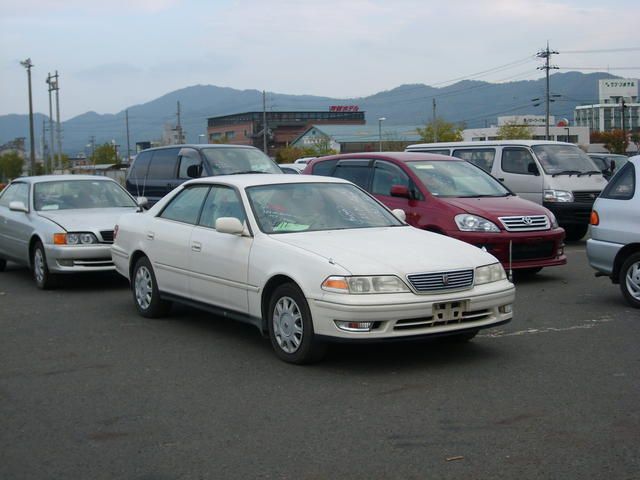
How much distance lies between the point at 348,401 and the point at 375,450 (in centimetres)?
103

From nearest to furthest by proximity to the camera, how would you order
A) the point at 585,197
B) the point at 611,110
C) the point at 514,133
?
the point at 585,197 < the point at 514,133 < the point at 611,110

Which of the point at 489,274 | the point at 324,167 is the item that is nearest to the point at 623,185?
the point at 489,274

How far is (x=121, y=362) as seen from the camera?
7.21 metres

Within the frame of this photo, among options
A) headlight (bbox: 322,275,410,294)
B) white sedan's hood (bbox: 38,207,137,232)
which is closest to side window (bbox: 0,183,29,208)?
white sedan's hood (bbox: 38,207,137,232)

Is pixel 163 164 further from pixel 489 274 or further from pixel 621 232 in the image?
pixel 489 274

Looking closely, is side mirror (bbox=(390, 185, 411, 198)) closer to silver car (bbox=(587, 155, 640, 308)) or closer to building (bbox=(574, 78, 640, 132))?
silver car (bbox=(587, 155, 640, 308))

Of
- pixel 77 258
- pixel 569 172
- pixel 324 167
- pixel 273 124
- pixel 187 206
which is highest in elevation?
pixel 273 124

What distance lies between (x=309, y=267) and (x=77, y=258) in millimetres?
5488

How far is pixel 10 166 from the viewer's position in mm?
125062

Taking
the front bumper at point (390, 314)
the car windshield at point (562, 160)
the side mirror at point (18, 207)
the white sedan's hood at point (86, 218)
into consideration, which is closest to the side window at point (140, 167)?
the white sedan's hood at point (86, 218)

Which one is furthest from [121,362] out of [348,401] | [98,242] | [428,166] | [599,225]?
[428,166]

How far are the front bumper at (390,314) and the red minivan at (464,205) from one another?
420 cm

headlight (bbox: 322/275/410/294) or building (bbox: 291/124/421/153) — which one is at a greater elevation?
building (bbox: 291/124/421/153)

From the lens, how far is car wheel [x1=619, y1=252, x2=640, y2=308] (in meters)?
9.27
